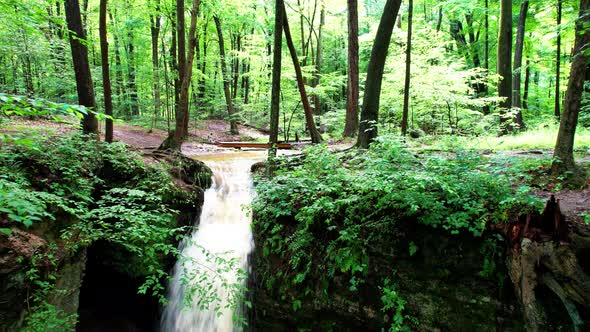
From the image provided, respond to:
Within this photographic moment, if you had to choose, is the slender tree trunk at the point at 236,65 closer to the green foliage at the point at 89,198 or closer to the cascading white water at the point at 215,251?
the cascading white water at the point at 215,251

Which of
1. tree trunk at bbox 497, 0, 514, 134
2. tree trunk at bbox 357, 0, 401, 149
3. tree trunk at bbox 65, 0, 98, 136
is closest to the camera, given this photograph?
tree trunk at bbox 65, 0, 98, 136

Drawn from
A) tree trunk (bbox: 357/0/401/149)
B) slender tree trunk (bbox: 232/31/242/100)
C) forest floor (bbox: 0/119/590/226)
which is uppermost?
slender tree trunk (bbox: 232/31/242/100)

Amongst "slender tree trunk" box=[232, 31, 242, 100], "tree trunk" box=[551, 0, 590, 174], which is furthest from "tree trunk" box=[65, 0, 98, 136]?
"slender tree trunk" box=[232, 31, 242, 100]

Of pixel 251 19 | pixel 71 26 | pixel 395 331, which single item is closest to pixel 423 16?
pixel 251 19

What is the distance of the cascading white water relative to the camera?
5516 millimetres

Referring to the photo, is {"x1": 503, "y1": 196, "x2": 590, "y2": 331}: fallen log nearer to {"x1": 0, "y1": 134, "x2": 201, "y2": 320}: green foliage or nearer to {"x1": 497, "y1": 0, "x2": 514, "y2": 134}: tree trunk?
{"x1": 0, "y1": 134, "x2": 201, "y2": 320}: green foliage

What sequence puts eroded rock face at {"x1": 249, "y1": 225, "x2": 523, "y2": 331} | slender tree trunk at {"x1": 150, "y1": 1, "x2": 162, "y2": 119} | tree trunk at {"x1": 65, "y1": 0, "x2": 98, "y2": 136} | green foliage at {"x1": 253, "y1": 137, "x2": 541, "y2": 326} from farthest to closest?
slender tree trunk at {"x1": 150, "y1": 1, "x2": 162, "y2": 119}, tree trunk at {"x1": 65, "y1": 0, "x2": 98, "y2": 136}, green foliage at {"x1": 253, "y1": 137, "x2": 541, "y2": 326}, eroded rock face at {"x1": 249, "y1": 225, "x2": 523, "y2": 331}

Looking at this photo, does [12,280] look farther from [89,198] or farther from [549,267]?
[549,267]

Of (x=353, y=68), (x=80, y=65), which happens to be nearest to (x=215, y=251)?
(x=80, y=65)

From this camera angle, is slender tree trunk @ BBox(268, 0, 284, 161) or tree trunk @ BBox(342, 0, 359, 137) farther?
tree trunk @ BBox(342, 0, 359, 137)

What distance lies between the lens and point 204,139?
669 inches

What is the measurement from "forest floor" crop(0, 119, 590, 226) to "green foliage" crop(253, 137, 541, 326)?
0.59m

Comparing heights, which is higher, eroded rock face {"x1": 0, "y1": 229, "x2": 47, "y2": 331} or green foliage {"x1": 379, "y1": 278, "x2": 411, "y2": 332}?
eroded rock face {"x1": 0, "y1": 229, "x2": 47, "y2": 331}

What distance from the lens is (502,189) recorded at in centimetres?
384
